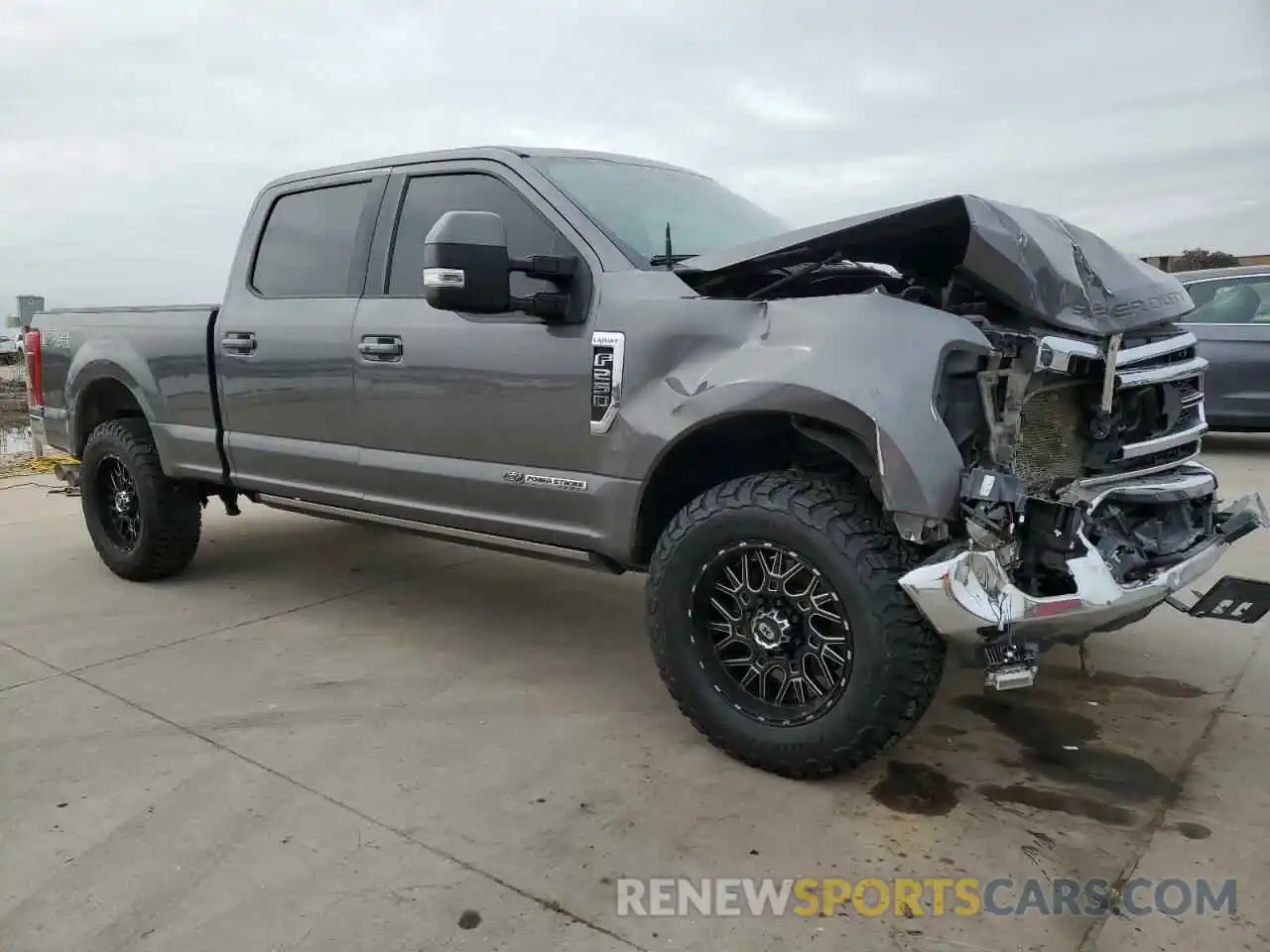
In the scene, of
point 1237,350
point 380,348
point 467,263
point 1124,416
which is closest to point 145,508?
point 380,348

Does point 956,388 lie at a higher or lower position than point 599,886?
higher

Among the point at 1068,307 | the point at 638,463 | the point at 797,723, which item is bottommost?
the point at 797,723

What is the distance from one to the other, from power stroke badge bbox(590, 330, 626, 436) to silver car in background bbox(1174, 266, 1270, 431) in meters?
6.90

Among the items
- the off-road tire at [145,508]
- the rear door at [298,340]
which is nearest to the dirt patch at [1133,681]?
the rear door at [298,340]

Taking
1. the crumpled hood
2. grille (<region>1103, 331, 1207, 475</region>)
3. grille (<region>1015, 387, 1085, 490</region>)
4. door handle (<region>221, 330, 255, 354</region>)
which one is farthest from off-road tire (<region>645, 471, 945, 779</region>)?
door handle (<region>221, 330, 255, 354</region>)

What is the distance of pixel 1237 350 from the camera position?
332 inches

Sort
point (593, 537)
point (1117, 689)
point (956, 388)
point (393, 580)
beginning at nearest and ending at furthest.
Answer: point (956, 388), point (593, 537), point (1117, 689), point (393, 580)

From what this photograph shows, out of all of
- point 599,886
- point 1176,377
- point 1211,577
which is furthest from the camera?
point 1211,577

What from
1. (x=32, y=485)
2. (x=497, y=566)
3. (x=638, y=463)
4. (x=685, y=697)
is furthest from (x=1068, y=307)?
(x=32, y=485)

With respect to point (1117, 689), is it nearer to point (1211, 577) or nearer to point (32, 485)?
point (1211, 577)

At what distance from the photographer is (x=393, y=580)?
17.4 feet

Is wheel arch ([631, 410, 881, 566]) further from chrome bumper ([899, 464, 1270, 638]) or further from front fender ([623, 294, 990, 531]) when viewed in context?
chrome bumper ([899, 464, 1270, 638])

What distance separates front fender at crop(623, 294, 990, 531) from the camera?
2.63 meters

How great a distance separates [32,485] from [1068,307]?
8.35 metres
